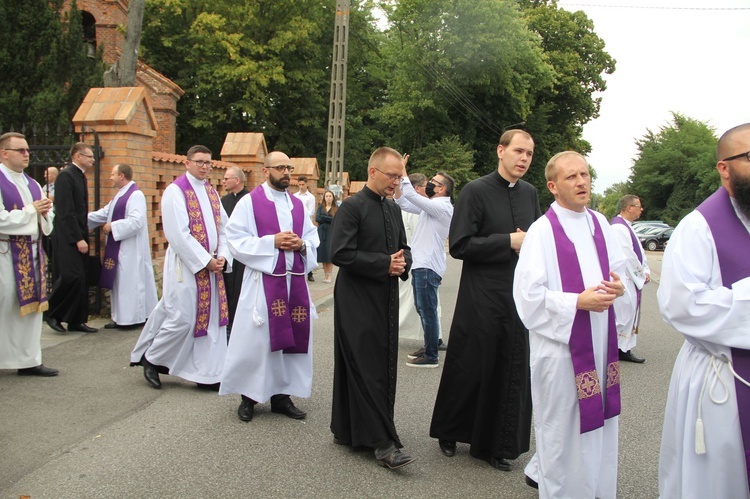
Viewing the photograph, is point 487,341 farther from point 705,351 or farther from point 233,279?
point 233,279

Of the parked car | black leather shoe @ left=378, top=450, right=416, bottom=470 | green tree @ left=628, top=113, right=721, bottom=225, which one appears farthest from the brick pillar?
green tree @ left=628, top=113, right=721, bottom=225

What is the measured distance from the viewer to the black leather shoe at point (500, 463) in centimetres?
434

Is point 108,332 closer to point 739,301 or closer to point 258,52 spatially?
point 739,301

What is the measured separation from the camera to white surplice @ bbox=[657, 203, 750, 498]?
279 centimetres

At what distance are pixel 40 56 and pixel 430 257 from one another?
14.0 meters

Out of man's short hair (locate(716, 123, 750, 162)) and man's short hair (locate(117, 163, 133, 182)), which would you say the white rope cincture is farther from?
man's short hair (locate(117, 163, 133, 182))

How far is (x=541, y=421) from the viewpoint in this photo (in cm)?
346

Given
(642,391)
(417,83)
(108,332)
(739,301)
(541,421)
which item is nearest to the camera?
(739,301)

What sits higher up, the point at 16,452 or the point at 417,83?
the point at 417,83

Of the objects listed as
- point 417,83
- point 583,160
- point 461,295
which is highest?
point 417,83

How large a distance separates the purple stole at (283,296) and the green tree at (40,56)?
490 inches

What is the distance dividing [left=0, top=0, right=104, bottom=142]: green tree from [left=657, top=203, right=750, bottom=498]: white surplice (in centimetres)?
1576

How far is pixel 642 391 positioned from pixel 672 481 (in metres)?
3.64

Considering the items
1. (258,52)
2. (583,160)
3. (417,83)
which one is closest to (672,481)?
(583,160)
